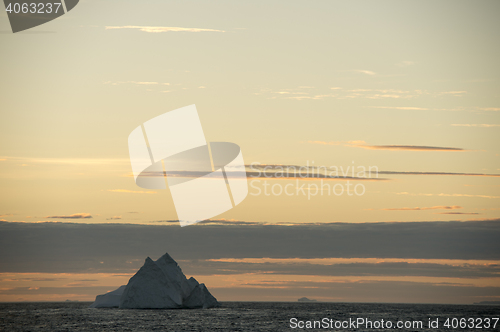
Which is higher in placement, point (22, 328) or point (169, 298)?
point (169, 298)

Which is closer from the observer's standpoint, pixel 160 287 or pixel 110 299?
pixel 160 287

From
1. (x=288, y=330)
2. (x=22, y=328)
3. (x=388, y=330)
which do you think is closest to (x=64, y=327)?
(x=22, y=328)

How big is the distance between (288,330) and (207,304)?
34.2 meters

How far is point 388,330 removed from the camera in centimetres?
5712

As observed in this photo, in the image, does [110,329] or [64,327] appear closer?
[110,329]

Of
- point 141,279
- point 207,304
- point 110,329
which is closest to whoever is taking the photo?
point 110,329

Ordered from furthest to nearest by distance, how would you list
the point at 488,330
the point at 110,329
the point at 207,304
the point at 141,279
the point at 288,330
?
1. the point at 207,304
2. the point at 141,279
3. the point at 488,330
4. the point at 288,330
5. the point at 110,329

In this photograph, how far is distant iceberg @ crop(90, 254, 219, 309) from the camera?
6969 centimetres

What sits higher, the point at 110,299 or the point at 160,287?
the point at 160,287

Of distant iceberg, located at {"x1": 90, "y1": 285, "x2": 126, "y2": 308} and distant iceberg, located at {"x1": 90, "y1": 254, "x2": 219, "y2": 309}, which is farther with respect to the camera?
distant iceberg, located at {"x1": 90, "y1": 285, "x2": 126, "y2": 308}

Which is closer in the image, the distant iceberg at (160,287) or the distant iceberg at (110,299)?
the distant iceberg at (160,287)

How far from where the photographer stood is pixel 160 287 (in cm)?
Answer: 7138

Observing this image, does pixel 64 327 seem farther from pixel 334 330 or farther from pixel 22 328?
pixel 334 330

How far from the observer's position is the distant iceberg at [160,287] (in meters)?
69.7
